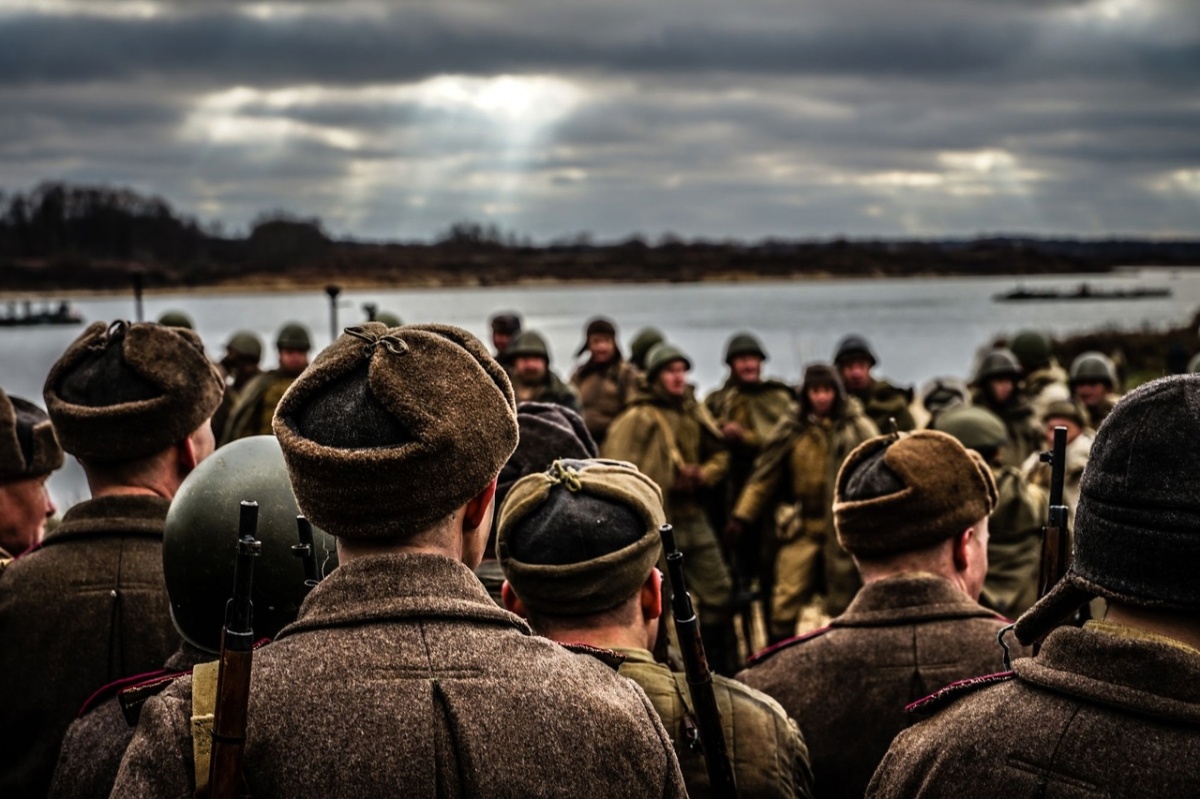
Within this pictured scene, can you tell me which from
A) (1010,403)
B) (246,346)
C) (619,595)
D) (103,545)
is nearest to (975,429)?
(1010,403)

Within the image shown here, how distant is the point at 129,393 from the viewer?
380cm

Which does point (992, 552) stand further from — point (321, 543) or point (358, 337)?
point (358, 337)

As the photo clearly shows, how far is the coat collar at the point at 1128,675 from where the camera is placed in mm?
2119

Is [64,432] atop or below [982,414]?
atop

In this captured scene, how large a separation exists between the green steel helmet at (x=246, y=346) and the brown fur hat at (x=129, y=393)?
906 centimetres

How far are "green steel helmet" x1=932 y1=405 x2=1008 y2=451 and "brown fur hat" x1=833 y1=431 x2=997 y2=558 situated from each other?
3.31 meters

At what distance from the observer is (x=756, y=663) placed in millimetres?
4117

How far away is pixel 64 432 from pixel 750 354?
25.5ft

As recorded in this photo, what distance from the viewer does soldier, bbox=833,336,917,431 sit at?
34.5 feet

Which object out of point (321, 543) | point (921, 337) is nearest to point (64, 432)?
point (321, 543)

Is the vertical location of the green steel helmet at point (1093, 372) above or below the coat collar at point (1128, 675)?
below

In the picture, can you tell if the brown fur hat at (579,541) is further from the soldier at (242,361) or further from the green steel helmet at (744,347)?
the soldier at (242,361)

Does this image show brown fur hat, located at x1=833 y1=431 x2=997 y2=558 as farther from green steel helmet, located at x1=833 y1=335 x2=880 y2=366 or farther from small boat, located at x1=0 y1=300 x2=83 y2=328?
small boat, located at x1=0 y1=300 x2=83 y2=328

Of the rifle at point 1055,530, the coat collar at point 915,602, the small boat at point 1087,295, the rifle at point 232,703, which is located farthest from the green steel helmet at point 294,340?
the small boat at point 1087,295
